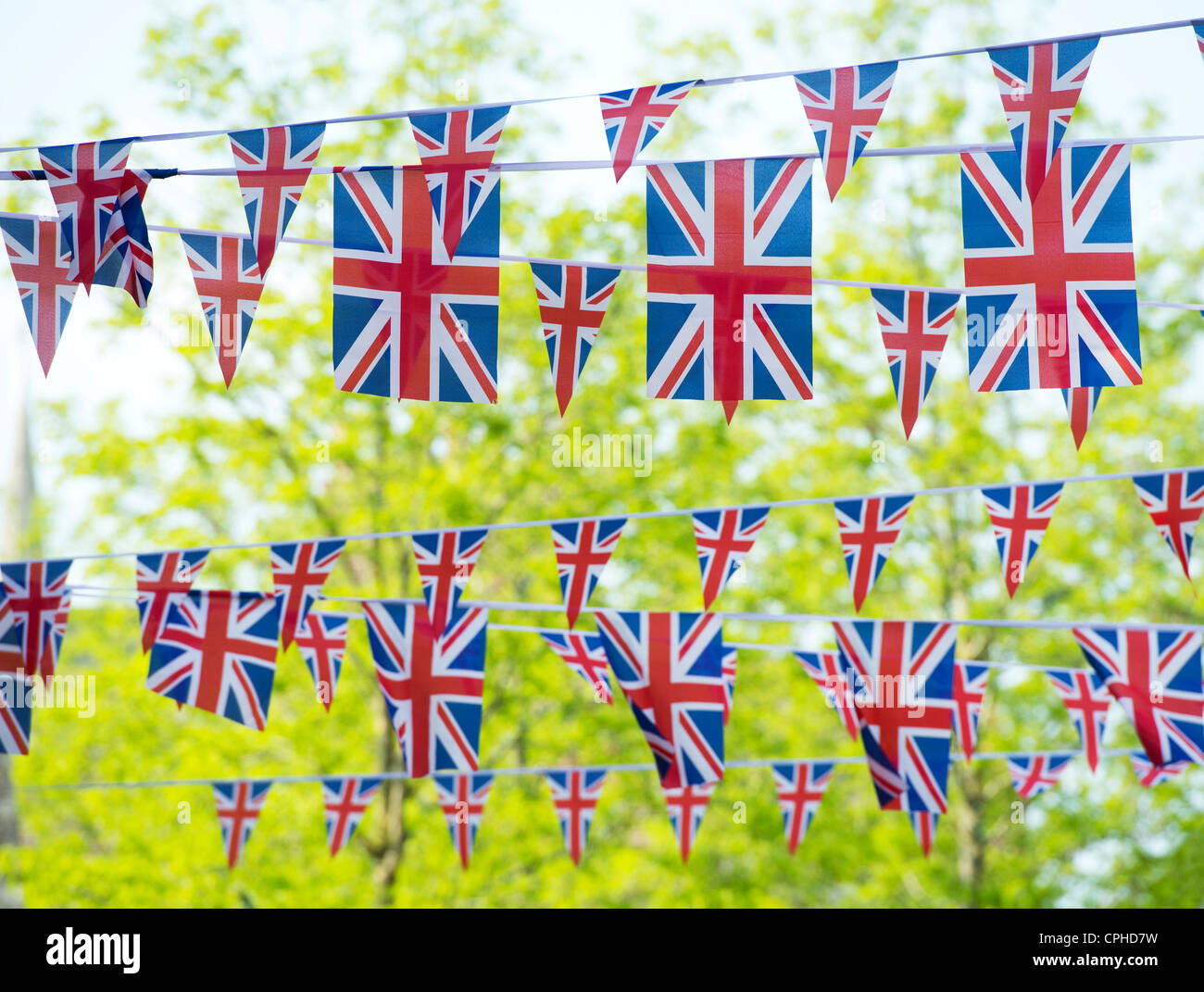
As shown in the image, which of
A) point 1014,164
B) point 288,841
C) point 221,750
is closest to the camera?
point 1014,164

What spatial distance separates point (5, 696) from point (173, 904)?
4997 mm

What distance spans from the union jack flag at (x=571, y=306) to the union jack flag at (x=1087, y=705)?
4443 mm

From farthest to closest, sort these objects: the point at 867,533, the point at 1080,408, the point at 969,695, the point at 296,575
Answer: the point at 969,695, the point at 296,575, the point at 867,533, the point at 1080,408

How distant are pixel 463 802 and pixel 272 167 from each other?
5.49 m

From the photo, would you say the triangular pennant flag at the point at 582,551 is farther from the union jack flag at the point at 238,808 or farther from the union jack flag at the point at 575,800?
the union jack flag at the point at 238,808

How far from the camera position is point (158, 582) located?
23.8 feet

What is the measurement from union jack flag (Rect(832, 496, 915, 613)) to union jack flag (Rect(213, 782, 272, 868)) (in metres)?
4.73

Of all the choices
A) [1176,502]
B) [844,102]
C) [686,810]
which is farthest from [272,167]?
[686,810]

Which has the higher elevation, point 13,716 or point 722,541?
point 722,541

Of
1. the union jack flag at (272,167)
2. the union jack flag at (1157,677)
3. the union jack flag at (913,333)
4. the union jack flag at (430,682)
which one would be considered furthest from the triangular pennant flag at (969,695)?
the union jack flag at (272,167)

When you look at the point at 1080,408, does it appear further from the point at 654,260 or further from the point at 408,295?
the point at 408,295
